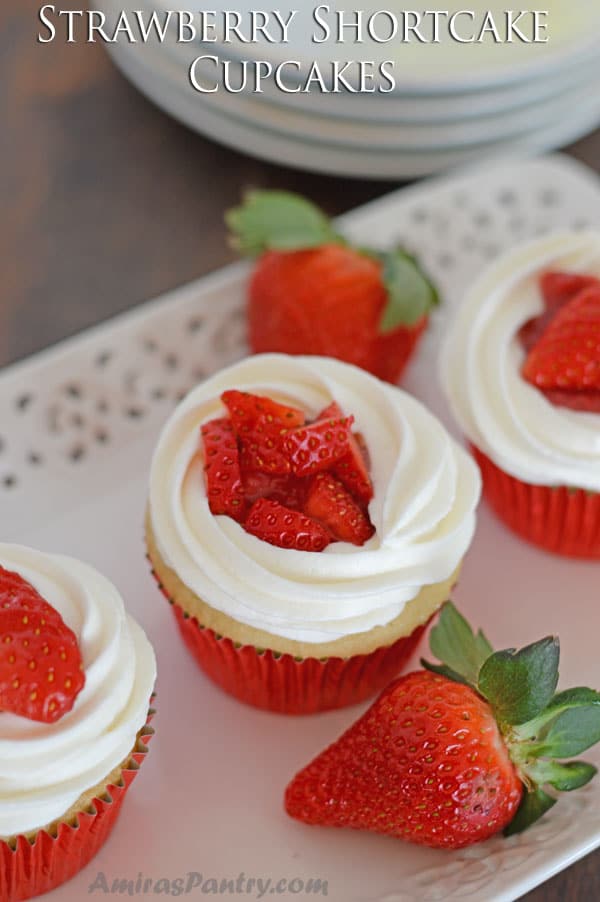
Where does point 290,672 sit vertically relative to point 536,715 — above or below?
below

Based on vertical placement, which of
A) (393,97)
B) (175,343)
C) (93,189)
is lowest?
(175,343)

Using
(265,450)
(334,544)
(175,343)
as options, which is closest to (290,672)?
(334,544)

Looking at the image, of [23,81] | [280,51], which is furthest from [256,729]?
[23,81]

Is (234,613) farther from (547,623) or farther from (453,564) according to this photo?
(547,623)

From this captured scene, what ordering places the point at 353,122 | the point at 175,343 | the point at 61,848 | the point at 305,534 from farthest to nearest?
the point at 353,122, the point at 175,343, the point at 305,534, the point at 61,848

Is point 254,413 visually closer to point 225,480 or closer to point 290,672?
point 225,480

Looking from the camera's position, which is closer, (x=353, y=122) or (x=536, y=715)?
(x=536, y=715)

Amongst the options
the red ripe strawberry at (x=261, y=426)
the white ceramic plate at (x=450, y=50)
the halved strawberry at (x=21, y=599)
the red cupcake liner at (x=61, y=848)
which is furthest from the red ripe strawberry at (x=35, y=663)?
the white ceramic plate at (x=450, y=50)
